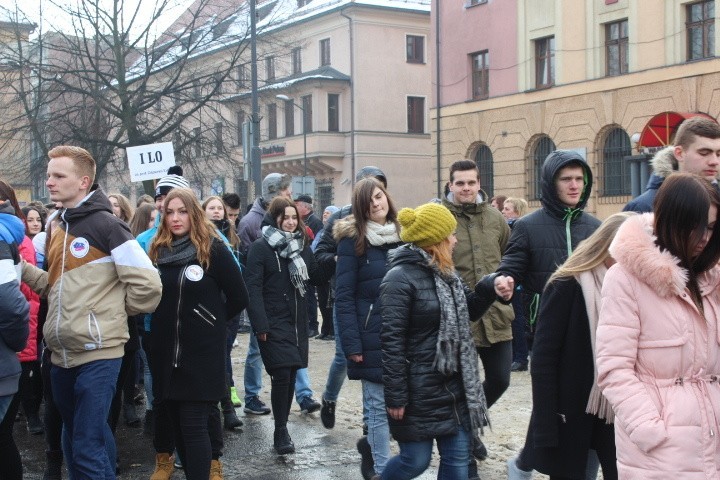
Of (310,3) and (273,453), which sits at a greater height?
(310,3)

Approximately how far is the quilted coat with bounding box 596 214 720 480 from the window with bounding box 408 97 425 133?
51.6m

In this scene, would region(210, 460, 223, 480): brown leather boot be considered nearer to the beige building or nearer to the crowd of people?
the crowd of people

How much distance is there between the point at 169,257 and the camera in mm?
6379

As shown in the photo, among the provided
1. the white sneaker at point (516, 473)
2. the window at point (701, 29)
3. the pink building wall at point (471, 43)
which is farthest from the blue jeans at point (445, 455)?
the pink building wall at point (471, 43)

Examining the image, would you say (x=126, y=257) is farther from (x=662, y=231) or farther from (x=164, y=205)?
(x=662, y=231)

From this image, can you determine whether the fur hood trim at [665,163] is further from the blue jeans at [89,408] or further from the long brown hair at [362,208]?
the blue jeans at [89,408]

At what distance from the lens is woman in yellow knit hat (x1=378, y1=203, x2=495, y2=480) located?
525 centimetres

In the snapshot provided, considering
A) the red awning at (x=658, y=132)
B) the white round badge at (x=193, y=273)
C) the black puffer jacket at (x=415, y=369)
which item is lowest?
the black puffer jacket at (x=415, y=369)

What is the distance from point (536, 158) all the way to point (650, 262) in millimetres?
32113

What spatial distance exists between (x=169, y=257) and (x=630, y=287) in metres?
3.31

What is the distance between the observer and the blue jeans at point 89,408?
18.8 feet

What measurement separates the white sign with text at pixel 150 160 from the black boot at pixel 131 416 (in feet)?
18.3

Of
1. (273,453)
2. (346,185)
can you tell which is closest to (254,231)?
(273,453)

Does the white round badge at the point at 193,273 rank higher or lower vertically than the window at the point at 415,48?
lower
